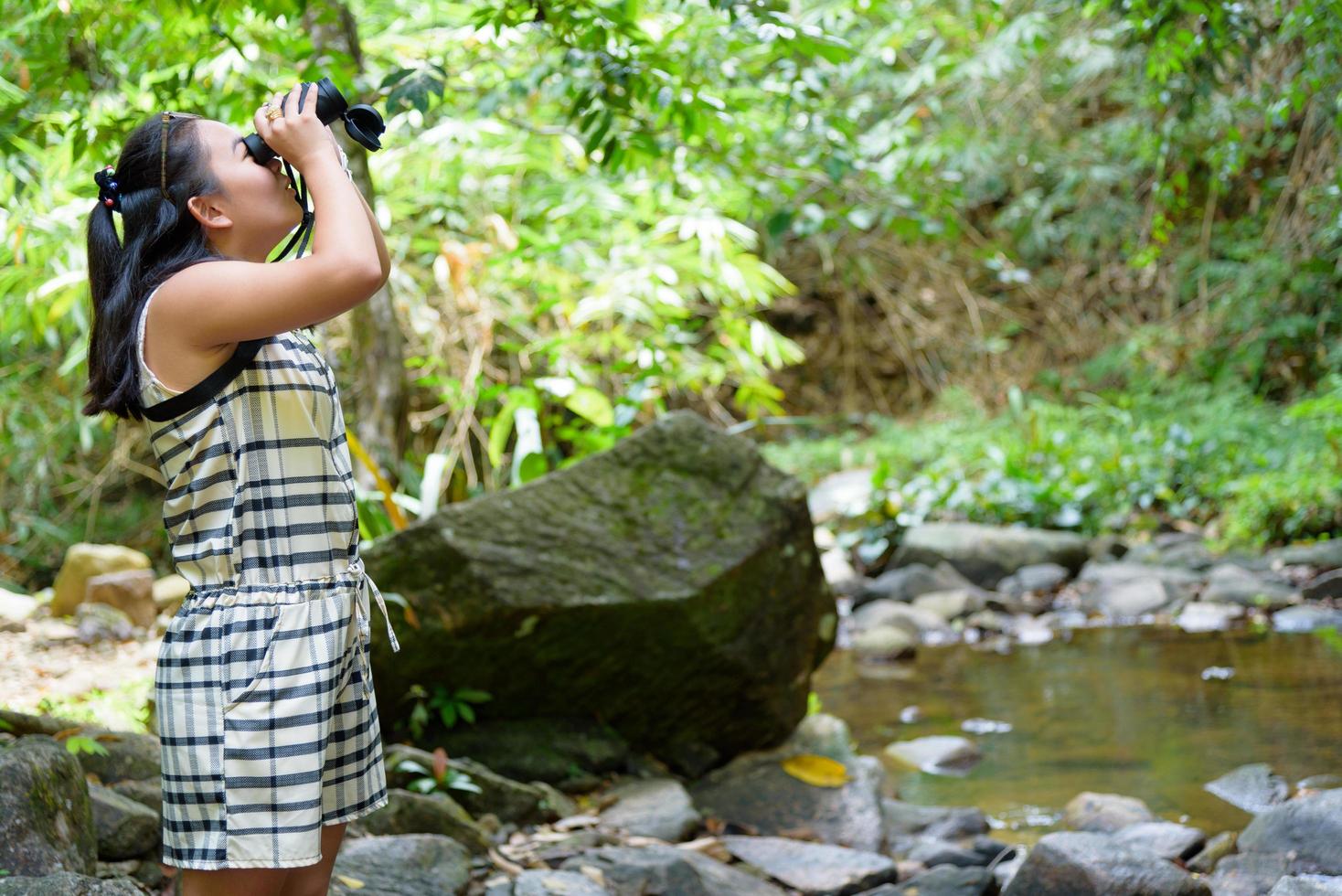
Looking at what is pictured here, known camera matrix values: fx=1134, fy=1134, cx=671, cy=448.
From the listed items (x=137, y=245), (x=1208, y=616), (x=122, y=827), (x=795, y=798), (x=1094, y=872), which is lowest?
(x=1208, y=616)

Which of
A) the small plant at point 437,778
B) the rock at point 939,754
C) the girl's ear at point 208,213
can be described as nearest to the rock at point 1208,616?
the rock at point 939,754

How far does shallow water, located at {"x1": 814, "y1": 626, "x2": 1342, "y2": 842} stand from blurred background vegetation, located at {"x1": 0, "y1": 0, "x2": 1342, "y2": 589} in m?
1.40

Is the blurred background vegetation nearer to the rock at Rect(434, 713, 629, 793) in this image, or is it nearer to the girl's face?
the rock at Rect(434, 713, 629, 793)

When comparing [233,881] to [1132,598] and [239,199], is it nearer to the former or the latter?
[239,199]

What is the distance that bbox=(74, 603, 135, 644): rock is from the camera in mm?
4625

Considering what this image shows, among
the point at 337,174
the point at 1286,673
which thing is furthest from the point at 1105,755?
the point at 337,174

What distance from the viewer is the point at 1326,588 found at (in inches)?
201

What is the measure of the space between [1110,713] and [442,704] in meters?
2.46

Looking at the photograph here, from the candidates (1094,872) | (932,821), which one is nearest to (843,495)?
(932,821)

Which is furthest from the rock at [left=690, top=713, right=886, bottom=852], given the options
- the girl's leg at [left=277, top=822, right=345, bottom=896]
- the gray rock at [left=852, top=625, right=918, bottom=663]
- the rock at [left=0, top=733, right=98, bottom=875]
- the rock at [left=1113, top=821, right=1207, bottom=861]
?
the gray rock at [left=852, top=625, right=918, bottom=663]

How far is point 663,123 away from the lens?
267cm

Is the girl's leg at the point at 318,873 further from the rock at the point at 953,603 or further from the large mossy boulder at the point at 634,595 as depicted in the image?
the rock at the point at 953,603

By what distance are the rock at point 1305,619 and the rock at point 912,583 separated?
149 cm

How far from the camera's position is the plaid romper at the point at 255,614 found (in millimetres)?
1215
